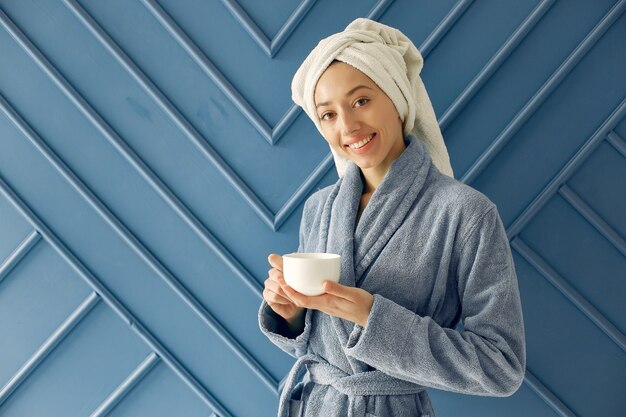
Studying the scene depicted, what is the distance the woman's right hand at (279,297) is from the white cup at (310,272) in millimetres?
59

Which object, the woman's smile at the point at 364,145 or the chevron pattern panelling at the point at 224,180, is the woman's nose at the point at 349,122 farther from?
the chevron pattern panelling at the point at 224,180

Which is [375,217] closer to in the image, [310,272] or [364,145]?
[364,145]

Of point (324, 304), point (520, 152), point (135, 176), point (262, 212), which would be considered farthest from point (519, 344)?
point (135, 176)

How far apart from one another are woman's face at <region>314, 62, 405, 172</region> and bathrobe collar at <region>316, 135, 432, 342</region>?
51 mm

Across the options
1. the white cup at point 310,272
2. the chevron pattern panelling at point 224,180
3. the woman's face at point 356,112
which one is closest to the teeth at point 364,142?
the woman's face at point 356,112

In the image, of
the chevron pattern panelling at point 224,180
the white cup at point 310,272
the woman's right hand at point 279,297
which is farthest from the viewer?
the chevron pattern panelling at point 224,180

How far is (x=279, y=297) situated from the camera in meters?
1.27

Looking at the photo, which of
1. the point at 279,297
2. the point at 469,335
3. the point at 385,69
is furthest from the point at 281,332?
the point at 385,69

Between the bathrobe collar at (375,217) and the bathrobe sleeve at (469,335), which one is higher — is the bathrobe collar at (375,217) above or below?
above

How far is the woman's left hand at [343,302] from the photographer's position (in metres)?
1.13

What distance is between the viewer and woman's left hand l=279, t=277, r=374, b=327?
1.13 m

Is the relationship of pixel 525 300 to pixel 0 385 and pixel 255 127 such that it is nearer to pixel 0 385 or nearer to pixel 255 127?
pixel 255 127

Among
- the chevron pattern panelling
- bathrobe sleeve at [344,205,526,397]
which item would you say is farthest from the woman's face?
the chevron pattern panelling

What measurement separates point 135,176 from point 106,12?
411 millimetres
